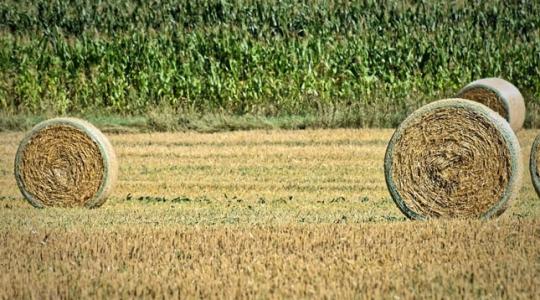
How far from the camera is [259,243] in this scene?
1064 centimetres

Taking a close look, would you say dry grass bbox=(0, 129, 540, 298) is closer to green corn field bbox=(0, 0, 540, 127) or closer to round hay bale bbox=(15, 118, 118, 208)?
round hay bale bbox=(15, 118, 118, 208)

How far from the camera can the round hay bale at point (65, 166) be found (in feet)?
46.6

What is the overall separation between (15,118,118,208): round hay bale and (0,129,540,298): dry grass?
0.86 feet

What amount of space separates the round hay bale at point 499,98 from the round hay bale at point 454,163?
823cm

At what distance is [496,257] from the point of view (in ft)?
32.5

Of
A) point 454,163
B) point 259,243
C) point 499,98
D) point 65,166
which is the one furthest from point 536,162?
point 499,98

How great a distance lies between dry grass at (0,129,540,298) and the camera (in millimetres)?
8875

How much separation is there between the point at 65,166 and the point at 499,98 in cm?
888

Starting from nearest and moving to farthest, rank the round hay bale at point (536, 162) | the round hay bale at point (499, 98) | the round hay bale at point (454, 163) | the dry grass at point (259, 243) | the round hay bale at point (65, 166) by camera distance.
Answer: the dry grass at point (259, 243)
the round hay bale at point (454, 163)
the round hay bale at point (536, 162)
the round hay bale at point (65, 166)
the round hay bale at point (499, 98)

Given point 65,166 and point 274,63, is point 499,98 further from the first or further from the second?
point 65,166

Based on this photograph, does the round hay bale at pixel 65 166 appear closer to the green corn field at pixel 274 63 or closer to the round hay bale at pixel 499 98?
the round hay bale at pixel 499 98

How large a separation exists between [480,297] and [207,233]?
3.43 meters

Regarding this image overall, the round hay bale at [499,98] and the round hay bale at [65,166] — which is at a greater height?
the round hay bale at [65,166]

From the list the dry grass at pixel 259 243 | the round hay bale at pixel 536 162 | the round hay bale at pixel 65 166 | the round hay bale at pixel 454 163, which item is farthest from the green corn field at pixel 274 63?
the round hay bale at pixel 454 163
